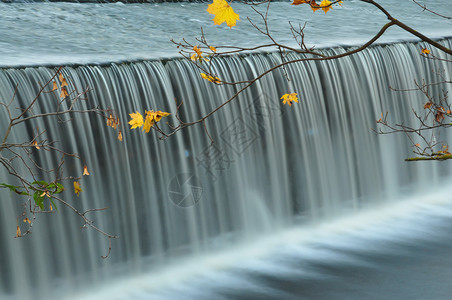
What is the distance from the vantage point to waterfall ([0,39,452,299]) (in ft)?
19.1

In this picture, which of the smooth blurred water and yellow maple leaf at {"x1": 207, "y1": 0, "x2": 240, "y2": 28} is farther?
the smooth blurred water

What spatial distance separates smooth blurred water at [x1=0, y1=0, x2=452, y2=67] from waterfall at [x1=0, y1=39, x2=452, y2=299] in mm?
498

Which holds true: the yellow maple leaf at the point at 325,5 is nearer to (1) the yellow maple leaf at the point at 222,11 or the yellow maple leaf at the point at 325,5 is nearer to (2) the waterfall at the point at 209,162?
(1) the yellow maple leaf at the point at 222,11

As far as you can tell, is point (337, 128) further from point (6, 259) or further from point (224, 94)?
point (6, 259)

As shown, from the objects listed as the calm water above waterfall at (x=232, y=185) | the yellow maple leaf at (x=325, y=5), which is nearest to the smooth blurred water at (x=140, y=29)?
the calm water above waterfall at (x=232, y=185)

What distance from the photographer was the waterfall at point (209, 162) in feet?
19.1

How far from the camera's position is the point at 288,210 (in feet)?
24.3

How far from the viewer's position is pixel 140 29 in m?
8.78

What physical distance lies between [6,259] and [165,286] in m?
1.27

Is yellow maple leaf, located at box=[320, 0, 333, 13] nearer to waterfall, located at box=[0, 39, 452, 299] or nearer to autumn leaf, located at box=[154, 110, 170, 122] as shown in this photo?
autumn leaf, located at box=[154, 110, 170, 122]

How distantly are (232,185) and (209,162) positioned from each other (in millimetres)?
337

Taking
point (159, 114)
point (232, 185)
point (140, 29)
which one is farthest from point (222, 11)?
point (140, 29)

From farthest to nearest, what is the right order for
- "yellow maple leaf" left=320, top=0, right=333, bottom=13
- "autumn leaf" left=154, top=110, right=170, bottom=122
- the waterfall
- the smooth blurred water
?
the smooth blurred water < the waterfall < "autumn leaf" left=154, top=110, right=170, bottom=122 < "yellow maple leaf" left=320, top=0, right=333, bottom=13

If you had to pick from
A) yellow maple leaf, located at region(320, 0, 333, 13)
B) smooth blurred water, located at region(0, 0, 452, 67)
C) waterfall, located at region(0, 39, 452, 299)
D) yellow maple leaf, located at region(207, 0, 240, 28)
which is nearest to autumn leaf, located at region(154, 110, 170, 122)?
yellow maple leaf, located at region(207, 0, 240, 28)
